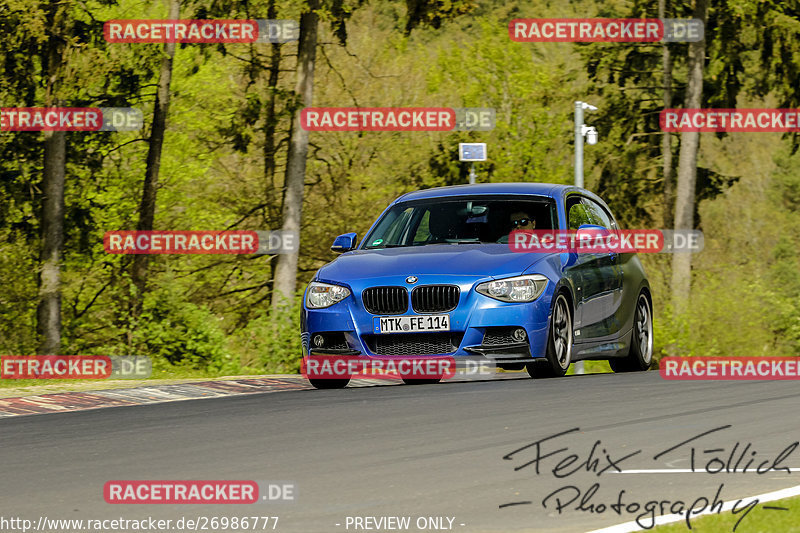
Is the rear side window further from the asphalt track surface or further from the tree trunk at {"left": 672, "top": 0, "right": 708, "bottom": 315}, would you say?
the tree trunk at {"left": 672, "top": 0, "right": 708, "bottom": 315}

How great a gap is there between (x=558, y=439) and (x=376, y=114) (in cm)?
2982

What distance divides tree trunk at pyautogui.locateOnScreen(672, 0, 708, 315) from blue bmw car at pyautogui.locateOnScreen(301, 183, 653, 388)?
21.4 meters

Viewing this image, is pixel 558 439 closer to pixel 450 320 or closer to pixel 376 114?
pixel 450 320

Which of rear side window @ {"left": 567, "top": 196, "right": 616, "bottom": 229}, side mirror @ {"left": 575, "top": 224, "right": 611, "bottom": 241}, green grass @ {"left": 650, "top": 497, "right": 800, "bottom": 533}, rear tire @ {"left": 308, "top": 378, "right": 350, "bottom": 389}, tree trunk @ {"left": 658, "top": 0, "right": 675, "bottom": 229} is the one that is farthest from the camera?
tree trunk @ {"left": 658, "top": 0, "right": 675, "bottom": 229}

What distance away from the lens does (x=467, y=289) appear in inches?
464

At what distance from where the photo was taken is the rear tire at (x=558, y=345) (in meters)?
12.2

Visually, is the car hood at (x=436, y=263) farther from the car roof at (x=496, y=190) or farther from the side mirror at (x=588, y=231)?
the car roof at (x=496, y=190)

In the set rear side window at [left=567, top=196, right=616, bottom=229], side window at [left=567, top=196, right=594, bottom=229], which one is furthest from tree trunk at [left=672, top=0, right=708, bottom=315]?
side window at [left=567, top=196, right=594, bottom=229]

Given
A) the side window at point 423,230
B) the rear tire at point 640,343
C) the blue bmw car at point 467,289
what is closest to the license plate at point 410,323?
the blue bmw car at point 467,289

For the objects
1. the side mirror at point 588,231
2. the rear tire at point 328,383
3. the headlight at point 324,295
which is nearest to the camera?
the headlight at point 324,295

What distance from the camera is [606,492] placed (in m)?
7.07

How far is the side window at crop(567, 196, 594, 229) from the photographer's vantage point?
44.6ft

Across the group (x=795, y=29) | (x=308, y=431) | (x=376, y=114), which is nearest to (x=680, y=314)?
(x=795, y=29)

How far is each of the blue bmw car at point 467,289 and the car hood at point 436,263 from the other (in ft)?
0.04
